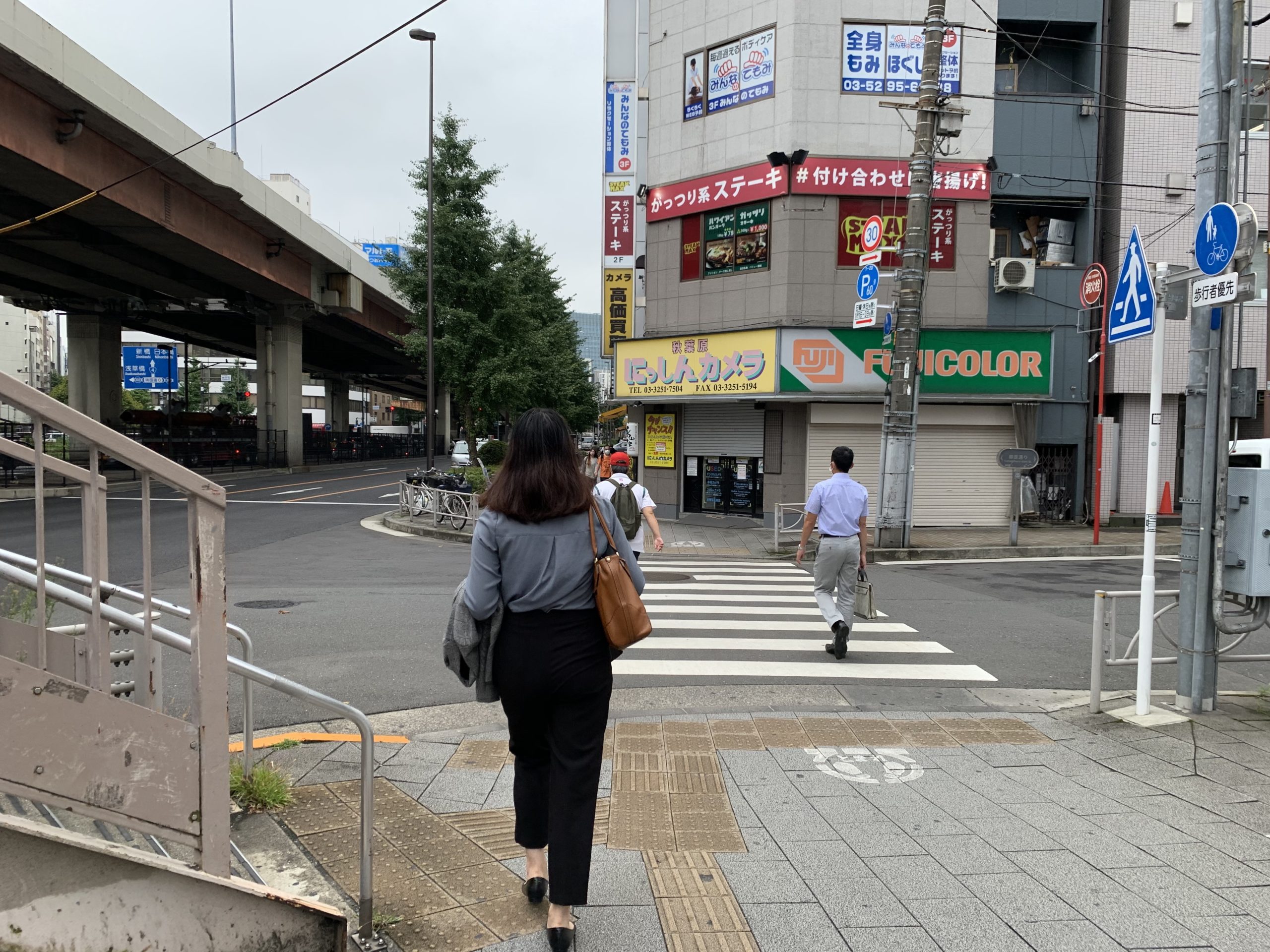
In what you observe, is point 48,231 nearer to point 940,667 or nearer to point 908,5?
point 908,5

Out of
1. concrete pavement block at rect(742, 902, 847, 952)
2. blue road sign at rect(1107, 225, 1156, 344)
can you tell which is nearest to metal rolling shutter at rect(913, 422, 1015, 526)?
blue road sign at rect(1107, 225, 1156, 344)

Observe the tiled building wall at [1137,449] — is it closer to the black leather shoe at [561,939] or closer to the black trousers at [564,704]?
the black trousers at [564,704]

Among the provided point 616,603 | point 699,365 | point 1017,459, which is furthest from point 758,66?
point 616,603

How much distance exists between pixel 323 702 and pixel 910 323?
13.5 m

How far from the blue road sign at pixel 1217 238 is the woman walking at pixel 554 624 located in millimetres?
4516

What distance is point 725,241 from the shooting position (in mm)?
19859

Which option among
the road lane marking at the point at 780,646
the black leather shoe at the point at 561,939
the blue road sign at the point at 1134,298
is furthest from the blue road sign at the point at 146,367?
the black leather shoe at the point at 561,939

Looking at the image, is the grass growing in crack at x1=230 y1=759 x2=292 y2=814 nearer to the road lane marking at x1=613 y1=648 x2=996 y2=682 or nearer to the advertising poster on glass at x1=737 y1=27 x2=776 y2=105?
the road lane marking at x1=613 y1=648 x2=996 y2=682

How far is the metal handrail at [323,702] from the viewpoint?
3.01 meters

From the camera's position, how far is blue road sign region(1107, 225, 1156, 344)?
5695 millimetres

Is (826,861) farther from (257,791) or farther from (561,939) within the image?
(257,791)

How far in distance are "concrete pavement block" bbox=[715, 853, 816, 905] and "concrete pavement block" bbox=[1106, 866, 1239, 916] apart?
1.33 m

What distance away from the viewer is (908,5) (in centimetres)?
1844

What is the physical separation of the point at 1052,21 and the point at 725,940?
834 inches
